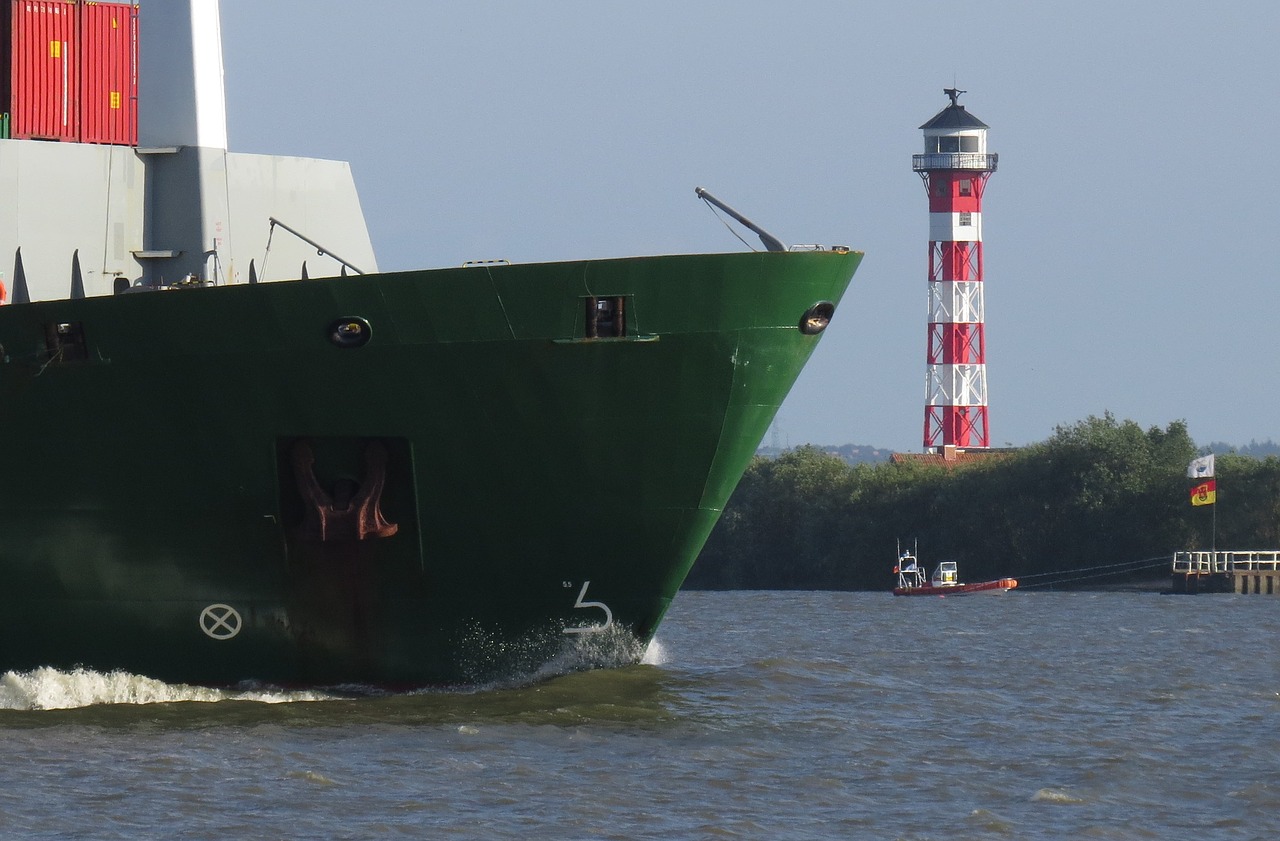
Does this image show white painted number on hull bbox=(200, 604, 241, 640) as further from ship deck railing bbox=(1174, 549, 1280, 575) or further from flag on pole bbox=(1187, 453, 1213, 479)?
flag on pole bbox=(1187, 453, 1213, 479)

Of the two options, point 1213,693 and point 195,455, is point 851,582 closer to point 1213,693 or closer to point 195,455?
point 1213,693

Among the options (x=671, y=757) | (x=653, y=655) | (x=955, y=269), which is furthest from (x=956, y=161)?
(x=671, y=757)

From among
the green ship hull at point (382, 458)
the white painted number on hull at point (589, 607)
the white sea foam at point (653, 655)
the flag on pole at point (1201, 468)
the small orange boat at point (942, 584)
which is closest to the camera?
the green ship hull at point (382, 458)

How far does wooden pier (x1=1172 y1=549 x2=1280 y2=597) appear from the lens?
6394cm

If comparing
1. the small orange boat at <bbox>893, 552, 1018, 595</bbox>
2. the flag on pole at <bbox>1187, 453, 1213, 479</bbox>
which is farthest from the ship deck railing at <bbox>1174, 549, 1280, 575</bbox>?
the small orange boat at <bbox>893, 552, 1018, 595</bbox>

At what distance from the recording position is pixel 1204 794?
53.8 ft

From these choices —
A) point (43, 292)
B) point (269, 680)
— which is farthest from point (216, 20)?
point (269, 680)

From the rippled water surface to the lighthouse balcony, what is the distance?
193 ft

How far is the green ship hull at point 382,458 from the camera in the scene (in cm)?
1939

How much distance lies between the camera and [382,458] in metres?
19.7

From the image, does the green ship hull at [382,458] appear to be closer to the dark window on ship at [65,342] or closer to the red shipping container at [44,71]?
the dark window on ship at [65,342]

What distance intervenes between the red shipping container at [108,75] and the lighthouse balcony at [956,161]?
62.7 m

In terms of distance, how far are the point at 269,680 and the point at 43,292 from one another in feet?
16.9

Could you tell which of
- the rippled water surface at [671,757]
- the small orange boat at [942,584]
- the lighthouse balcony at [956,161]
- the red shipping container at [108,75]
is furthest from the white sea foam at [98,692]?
the lighthouse balcony at [956,161]
